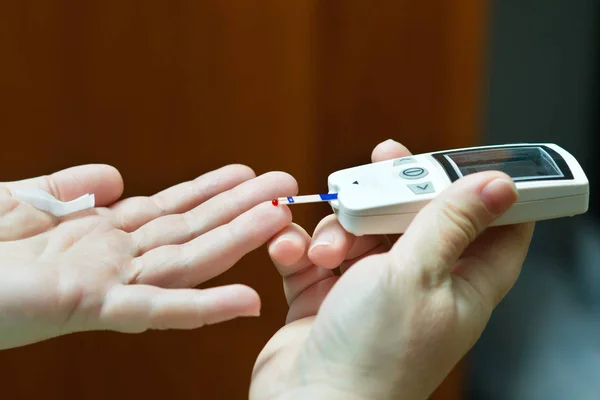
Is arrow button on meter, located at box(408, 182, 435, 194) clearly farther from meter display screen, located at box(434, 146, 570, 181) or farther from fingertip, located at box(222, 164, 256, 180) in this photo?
fingertip, located at box(222, 164, 256, 180)

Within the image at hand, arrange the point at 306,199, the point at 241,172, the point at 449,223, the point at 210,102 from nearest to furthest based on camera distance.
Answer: the point at 449,223
the point at 306,199
the point at 241,172
the point at 210,102

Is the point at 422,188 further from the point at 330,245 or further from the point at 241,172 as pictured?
the point at 241,172

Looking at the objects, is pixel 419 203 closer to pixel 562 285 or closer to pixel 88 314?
pixel 88 314

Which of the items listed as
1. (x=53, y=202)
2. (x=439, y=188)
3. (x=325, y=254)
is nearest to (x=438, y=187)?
(x=439, y=188)

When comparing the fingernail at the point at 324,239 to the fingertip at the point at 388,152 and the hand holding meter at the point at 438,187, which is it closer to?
the hand holding meter at the point at 438,187

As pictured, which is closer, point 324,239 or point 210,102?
point 324,239

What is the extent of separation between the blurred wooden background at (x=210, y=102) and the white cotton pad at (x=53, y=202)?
0.24 meters

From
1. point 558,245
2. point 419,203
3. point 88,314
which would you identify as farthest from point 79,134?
point 558,245

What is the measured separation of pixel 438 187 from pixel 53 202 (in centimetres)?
37

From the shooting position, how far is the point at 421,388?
46cm

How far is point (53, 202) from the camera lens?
64 cm

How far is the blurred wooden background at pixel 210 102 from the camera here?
848 millimetres

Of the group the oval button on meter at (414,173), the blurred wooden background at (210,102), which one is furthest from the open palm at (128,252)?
the blurred wooden background at (210,102)

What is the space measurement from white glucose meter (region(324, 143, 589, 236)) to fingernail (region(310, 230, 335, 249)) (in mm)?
18
